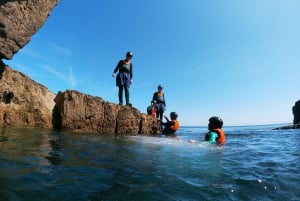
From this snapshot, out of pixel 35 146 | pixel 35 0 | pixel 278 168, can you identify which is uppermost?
pixel 35 0

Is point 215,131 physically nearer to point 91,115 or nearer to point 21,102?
point 91,115

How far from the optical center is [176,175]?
457 centimetres

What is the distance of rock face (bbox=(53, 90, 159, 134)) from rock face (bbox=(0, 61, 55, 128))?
60 cm

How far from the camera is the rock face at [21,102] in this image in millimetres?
10373

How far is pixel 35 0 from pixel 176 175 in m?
9.13

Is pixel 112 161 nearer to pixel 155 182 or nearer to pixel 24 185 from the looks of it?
pixel 155 182

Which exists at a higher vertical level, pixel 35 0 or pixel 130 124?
pixel 35 0

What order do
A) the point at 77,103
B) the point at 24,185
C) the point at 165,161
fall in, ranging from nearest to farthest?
the point at 24,185
the point at 165,161
the point at 77,103

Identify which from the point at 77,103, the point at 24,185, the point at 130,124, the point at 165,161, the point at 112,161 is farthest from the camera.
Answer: the point at 130,124

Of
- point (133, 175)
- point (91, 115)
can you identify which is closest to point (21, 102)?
point (91, 115)

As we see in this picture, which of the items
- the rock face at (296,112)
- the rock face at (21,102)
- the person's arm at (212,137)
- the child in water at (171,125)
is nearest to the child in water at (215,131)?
the person's arm at (212,137)

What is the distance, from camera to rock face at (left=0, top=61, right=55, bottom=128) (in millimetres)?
10373

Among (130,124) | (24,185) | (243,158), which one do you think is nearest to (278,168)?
(243,158)

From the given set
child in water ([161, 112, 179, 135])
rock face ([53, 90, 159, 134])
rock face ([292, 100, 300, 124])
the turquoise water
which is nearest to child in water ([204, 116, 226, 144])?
the turquoise water
